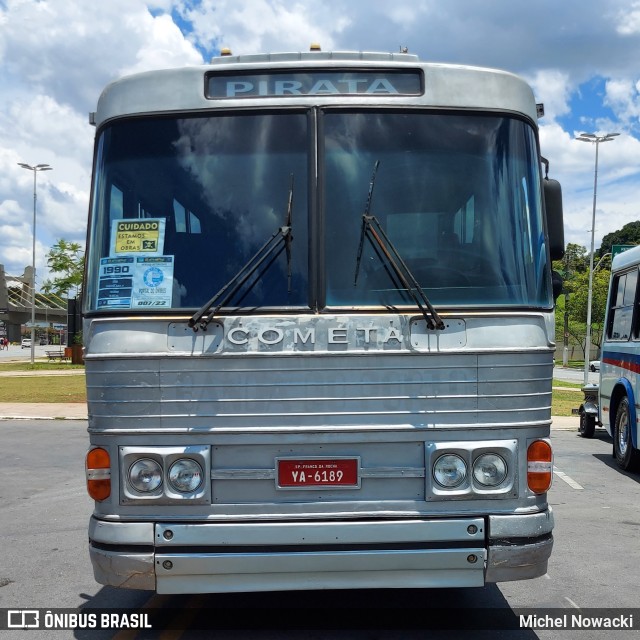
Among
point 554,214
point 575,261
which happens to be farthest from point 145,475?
point 575,261

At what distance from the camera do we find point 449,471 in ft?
14.2

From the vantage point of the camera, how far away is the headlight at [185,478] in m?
4.27

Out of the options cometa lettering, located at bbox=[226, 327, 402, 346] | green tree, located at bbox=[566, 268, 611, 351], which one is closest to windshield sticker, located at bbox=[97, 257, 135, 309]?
cometa lettering, located at bbox=[226, 327, 402, 346]

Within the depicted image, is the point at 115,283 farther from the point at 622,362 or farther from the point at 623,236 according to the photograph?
the point at 623,236

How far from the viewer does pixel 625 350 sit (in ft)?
36.9

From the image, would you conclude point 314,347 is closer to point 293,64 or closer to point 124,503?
point 124,503

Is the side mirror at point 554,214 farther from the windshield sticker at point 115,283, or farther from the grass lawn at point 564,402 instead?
the grass lawn at point 564,402

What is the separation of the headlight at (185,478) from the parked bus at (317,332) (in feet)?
0.03

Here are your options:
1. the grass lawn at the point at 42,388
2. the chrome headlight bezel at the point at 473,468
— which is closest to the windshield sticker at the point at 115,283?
the chrome headlight bezel at the point at 473,468

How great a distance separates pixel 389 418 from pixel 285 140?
63.5 inches

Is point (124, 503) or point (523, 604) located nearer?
point (124, 503)

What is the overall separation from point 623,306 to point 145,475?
906cm

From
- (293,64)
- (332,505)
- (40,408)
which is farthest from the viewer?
(40,408)

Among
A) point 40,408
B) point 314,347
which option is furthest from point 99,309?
point 40,408
